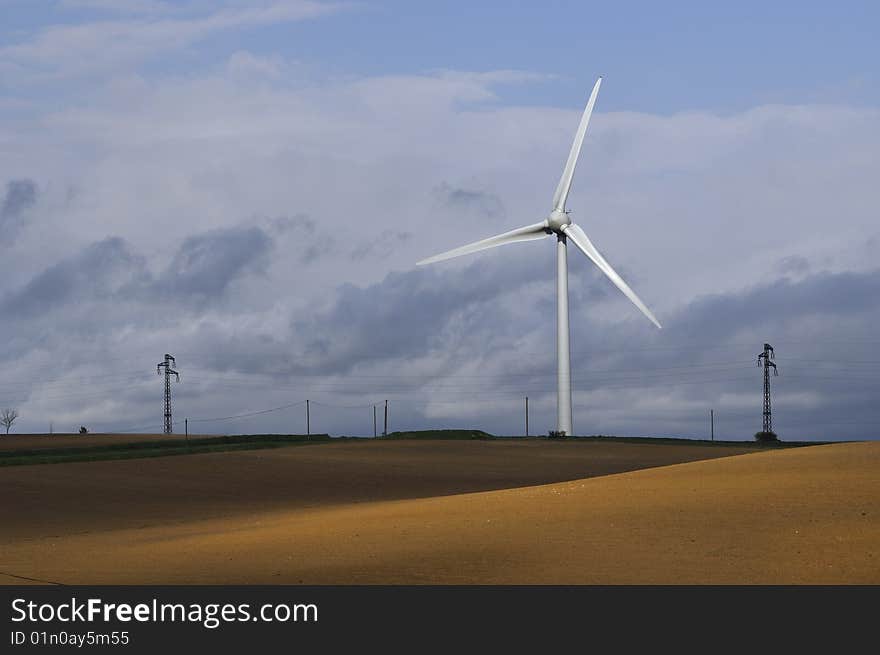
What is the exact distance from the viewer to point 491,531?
29.7 m

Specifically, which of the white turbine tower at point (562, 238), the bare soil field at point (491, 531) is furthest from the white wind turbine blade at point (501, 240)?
the bare soil field at point (491, 531)

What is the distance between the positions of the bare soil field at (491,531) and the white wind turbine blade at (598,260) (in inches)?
1186

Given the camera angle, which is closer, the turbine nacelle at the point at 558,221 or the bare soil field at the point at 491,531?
the bare soil field at the point at 491,531

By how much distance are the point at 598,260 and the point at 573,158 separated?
7562 millimetres

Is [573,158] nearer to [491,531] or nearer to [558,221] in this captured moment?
[558,221]

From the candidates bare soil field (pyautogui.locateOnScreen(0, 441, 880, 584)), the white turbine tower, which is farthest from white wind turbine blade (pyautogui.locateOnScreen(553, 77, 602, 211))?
bare soil field (pyautogui.locateOnScreen(0, 441, 880, 584))

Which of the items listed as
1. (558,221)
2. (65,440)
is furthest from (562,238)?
(65,440)

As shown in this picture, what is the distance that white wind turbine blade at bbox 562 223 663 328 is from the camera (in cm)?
8294

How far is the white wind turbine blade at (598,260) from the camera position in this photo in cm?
8294

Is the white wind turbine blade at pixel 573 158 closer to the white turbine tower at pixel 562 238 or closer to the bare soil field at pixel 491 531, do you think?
the white turbine tower at pixel 562 238

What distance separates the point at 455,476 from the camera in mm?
69500

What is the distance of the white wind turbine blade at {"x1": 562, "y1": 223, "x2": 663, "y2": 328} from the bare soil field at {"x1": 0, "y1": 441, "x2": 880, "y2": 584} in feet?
98.8
